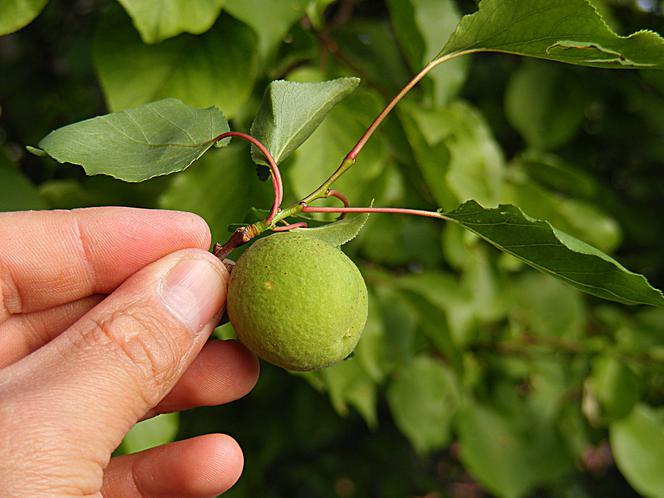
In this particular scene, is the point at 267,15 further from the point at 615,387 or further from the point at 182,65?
the point at 615,387

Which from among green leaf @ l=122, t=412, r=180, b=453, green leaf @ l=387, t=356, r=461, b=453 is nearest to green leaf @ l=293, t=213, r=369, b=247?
green leaf @ l=122, t=412, r=180, b=453

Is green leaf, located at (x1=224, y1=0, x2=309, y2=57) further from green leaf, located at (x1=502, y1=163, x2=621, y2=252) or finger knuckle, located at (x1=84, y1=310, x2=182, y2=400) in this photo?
green leaf, located at (x1=502, y1=163, x2=621, y2=252)

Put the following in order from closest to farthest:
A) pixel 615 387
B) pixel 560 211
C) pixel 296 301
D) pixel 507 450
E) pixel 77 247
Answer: pixel 296 301 → pixel 77 247 → pixel 560 211 → pixel 615 387 → pixel 507 450

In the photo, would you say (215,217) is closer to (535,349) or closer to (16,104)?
(16,104)

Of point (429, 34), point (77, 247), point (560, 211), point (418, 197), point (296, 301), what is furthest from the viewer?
point (560, 211)

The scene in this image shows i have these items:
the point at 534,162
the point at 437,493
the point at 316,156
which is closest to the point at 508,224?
the point at 316,156

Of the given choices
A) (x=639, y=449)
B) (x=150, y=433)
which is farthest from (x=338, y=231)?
(x=639, y=449)
